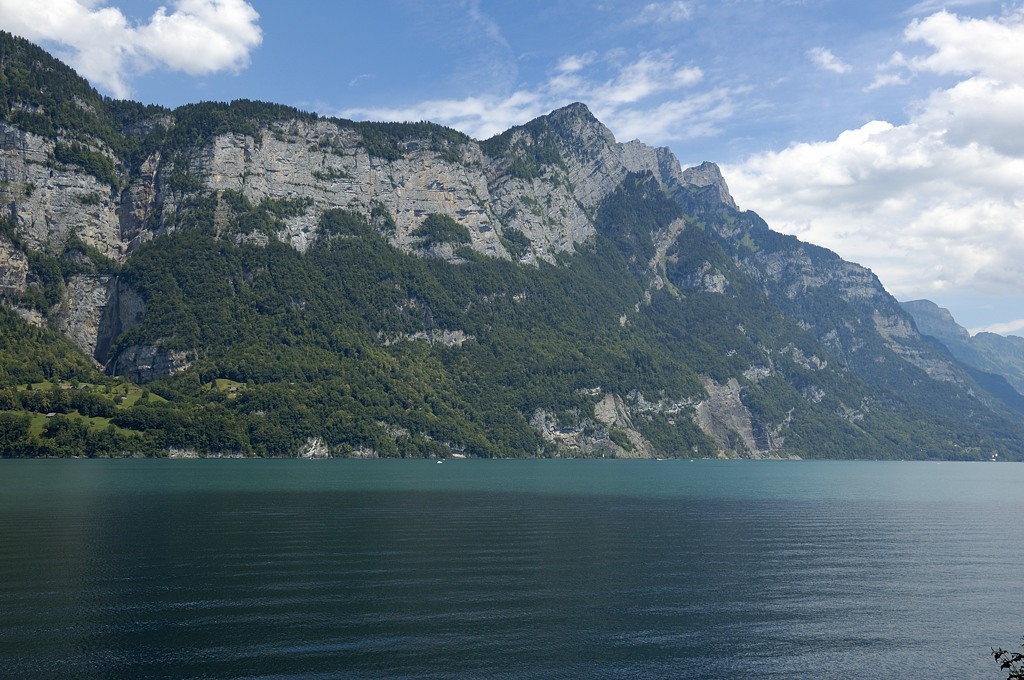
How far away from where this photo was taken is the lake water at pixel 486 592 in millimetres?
39562

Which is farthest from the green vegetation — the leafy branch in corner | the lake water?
the lake water

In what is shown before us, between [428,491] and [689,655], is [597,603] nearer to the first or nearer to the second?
[689,655]

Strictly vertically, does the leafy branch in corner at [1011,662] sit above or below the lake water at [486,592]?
above

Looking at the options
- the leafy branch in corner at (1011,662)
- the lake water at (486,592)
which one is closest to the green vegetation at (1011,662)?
the leafy branch in corner at (1011,662)

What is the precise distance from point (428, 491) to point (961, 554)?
80.4 meters

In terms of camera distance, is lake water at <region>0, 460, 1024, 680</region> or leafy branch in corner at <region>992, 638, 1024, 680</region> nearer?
leafy branch in corner at <region>992, 638, 1024, 680</region>

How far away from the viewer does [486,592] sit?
174ft

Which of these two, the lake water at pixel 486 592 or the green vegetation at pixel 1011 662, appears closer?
the green vegetation at pixel 1011 662

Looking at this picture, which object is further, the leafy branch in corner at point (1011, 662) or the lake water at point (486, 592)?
the lake water at point (486, 592)

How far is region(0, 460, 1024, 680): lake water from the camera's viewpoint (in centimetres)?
3956

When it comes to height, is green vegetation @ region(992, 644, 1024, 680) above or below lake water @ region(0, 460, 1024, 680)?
above

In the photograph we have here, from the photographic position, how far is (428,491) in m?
136

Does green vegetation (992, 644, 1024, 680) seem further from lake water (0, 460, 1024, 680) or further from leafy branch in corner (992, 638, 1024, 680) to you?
lake water (0, 460, 1024, 680)

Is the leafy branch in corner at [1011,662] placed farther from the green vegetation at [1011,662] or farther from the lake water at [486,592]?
the lake water at [486,592]
